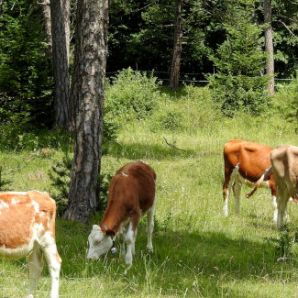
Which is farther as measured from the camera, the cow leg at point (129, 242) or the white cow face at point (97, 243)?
the cow leg at point (129, 242)

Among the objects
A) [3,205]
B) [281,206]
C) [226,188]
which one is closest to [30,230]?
[3,205]

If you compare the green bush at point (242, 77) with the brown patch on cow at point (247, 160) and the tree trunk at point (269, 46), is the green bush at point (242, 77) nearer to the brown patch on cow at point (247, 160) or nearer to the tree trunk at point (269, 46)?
the tree trunk at point (269, 46)

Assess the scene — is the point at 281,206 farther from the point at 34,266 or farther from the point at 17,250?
the point at 17,250

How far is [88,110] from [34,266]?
14.4 feet

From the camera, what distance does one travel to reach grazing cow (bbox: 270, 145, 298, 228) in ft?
40.0

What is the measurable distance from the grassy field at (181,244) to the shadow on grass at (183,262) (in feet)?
0.04

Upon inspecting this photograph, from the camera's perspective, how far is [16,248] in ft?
21.5

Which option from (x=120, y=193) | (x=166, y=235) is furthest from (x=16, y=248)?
(x=166, y=235)

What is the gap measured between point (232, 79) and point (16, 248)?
24490 millimetres

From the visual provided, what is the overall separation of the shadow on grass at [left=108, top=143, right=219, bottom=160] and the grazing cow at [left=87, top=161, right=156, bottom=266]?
23.5 feet

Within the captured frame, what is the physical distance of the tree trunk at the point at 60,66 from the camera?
20172 millimetres

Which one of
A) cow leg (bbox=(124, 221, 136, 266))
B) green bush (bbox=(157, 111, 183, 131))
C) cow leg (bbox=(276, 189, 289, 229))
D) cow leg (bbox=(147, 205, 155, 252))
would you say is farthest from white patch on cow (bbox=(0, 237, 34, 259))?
green bush (bbox=(157, 111, 183, 131))


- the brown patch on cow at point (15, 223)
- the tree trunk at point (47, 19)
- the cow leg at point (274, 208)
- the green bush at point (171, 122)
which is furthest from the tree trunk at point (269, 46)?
the brown patch on cow at point (15, 223)

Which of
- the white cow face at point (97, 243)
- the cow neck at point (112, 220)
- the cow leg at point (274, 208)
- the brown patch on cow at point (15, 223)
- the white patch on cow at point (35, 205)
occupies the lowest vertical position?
the cow leg at point (274, 208)
